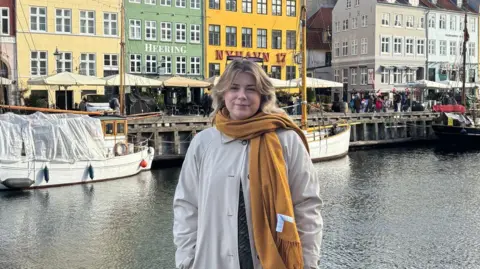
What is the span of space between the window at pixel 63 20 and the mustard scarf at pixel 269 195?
38752 millimetres

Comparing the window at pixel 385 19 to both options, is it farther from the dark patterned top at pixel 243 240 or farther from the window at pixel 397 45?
the dark patterned top at pixel 243 240

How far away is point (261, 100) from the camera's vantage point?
385 cm

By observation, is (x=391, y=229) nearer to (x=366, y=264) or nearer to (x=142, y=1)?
(x=366, y=264)

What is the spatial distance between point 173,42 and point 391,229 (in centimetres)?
3119

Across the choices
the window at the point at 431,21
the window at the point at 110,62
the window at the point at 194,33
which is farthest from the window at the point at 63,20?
the window at the point at 431,21

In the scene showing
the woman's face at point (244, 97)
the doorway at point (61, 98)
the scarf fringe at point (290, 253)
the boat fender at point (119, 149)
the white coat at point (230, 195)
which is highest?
the doorway at point (61, 98)

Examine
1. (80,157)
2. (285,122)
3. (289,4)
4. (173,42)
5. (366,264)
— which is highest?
(289,4)

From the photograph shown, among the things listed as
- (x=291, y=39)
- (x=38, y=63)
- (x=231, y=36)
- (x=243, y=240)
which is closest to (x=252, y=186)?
(x=243, y=240)

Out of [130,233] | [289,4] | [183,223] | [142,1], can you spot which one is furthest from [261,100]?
[289,4]

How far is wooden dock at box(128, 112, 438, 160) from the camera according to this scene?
3008cm

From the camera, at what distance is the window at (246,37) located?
47938 mm

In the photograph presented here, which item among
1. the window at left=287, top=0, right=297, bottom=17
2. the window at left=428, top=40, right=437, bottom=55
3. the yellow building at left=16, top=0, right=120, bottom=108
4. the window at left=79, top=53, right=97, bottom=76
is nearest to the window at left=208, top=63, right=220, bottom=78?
the yellow building at left=16, top=0, right=120, bottom=108

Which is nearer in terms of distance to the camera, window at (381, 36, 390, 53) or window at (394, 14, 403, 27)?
window at (381, 36, 390, 53)

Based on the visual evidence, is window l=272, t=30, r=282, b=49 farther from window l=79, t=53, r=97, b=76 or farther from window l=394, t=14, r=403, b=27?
window l=79, t=53, r=97, b=76
